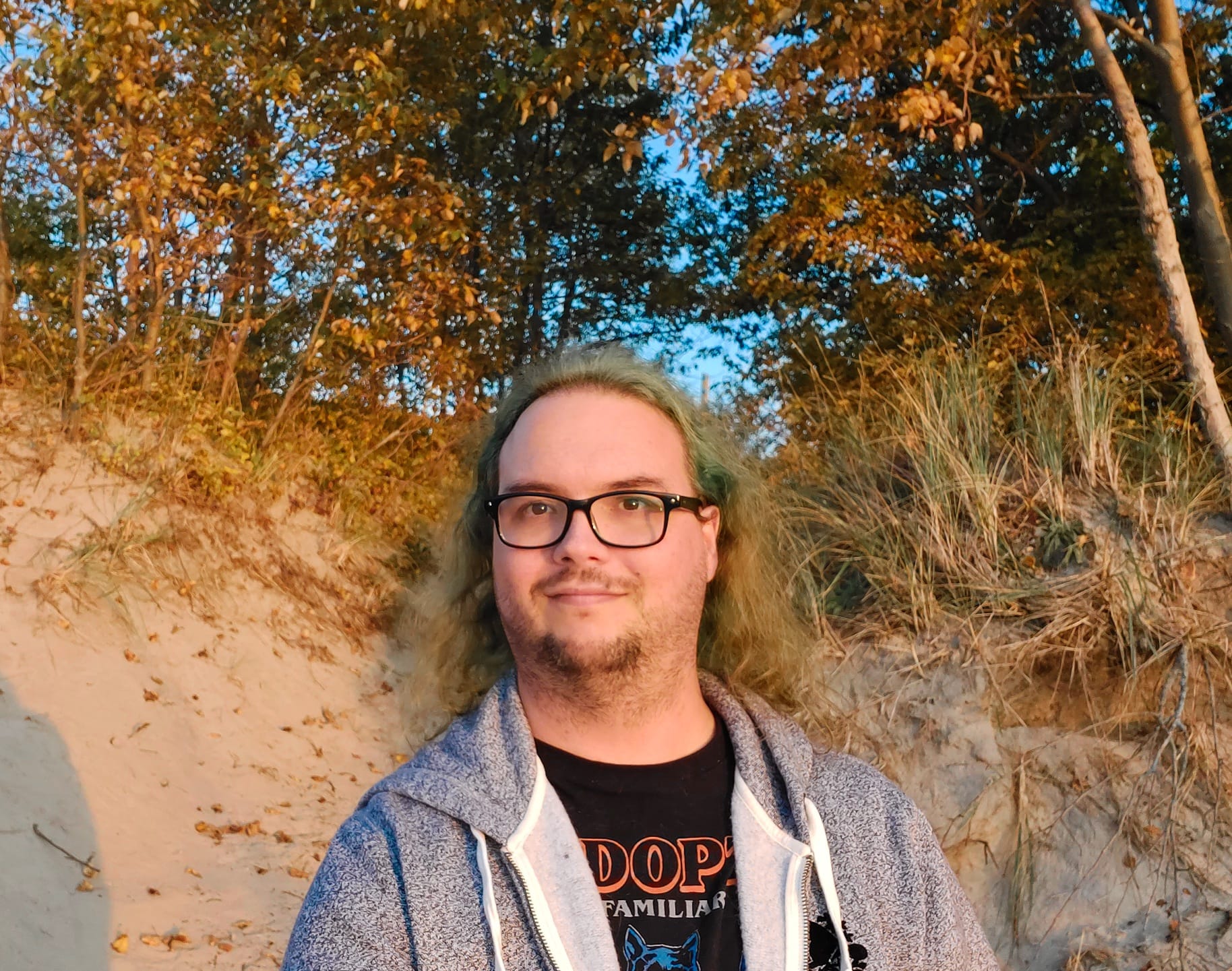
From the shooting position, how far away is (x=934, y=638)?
5.23 m

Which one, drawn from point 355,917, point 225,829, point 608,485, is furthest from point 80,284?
point 355,917

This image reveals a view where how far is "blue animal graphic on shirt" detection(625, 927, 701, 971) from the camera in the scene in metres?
1.68

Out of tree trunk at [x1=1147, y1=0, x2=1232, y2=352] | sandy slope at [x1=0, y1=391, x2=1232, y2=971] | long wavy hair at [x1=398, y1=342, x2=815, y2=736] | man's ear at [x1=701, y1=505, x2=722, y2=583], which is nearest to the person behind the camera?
man's ear at [x1=701, y1=505, x2=722, y2=583]

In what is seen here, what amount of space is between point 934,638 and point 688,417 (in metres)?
3.44

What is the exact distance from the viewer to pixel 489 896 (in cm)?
162

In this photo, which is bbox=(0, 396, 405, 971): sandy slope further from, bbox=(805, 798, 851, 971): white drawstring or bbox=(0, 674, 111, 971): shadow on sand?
bbox=(805, 798, 851, 971): white drawstring

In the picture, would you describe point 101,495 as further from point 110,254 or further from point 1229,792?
point 1229,792

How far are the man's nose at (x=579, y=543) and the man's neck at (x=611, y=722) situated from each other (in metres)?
0.23

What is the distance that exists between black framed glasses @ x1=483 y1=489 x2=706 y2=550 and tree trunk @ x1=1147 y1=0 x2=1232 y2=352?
5.57m

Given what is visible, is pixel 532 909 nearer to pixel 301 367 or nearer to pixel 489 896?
pixel 489 896

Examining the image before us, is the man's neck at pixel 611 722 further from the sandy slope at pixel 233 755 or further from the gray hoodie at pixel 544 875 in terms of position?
the sandy slope at pixel 233 755

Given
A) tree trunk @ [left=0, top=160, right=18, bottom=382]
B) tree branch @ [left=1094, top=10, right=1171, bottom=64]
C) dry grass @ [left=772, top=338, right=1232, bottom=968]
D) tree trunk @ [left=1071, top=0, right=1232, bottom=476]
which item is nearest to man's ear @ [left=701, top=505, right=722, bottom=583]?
dry grass @ [left=772, top=338, right=1232, bottom=968]

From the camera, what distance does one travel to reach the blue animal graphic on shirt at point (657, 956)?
1.68m

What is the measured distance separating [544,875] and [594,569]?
1.55 feet
